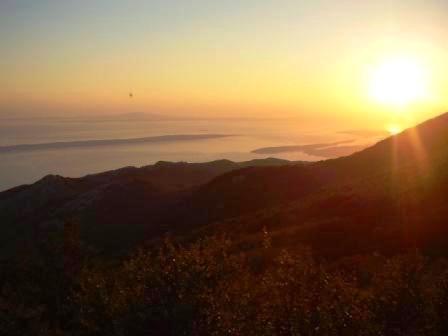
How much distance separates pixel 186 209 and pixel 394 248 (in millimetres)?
54165

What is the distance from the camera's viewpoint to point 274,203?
78.8 m

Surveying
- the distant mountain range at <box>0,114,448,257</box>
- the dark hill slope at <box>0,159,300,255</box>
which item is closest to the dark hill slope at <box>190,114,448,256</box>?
the distant mountain range at <box>0,114,448,257</box>

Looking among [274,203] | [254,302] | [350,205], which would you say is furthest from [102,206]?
[254,302]

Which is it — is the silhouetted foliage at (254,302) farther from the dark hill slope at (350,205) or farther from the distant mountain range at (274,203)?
the distant mountain range at (274,203)

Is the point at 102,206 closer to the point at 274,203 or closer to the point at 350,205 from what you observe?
the point at 274,203

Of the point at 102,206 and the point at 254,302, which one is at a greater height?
the point at 254,302

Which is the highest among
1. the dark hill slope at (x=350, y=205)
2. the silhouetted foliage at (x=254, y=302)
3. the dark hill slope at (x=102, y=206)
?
the silhouetted foliage at (x=254, y=302)

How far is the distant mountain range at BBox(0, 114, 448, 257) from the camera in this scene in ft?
143

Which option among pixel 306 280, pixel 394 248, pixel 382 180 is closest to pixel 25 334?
pixel 306 280

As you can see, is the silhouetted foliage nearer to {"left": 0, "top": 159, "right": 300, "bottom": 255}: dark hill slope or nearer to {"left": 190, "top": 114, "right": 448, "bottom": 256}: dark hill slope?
{"left": 190, "top": 114, "right": 448, "bottom": 256}: dark hill slope

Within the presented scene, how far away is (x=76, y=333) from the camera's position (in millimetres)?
19266

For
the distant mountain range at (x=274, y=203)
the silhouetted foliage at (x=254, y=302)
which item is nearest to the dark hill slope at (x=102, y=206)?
the distant mountain range at (x=274, y=203)

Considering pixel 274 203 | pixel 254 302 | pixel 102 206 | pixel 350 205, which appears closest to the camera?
pixel 254 302

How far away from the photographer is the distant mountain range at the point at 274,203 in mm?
43469
